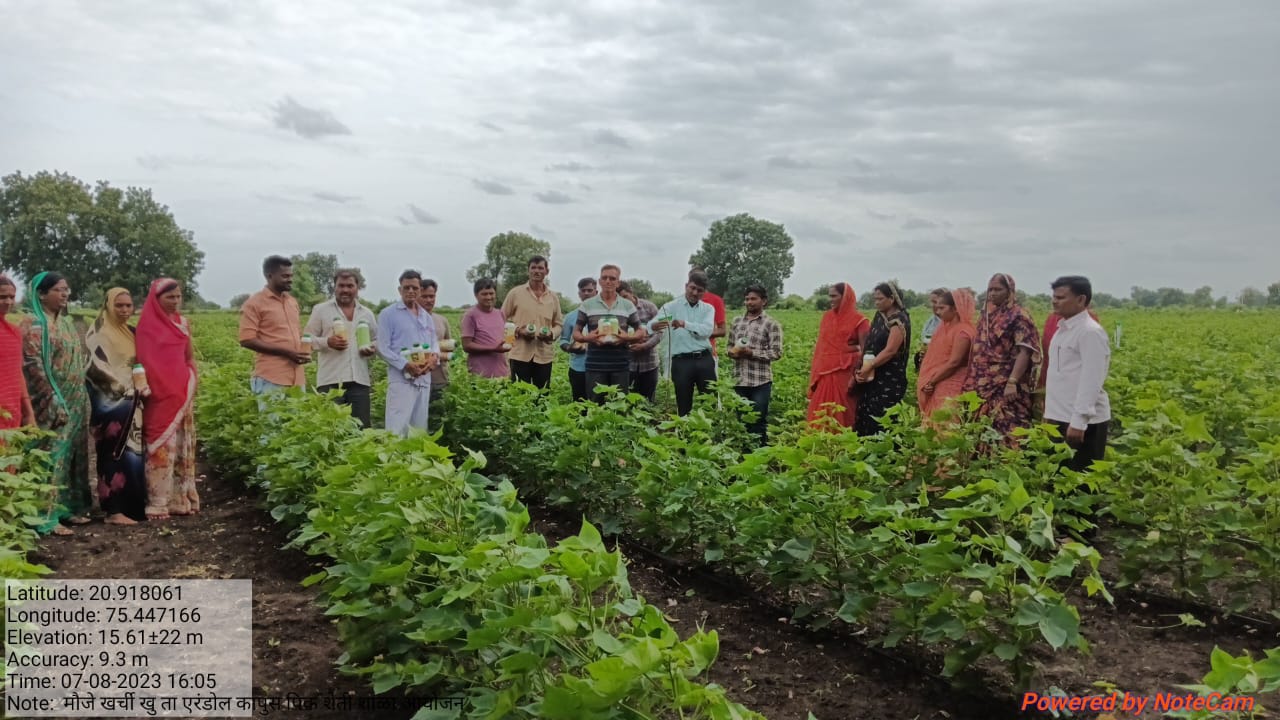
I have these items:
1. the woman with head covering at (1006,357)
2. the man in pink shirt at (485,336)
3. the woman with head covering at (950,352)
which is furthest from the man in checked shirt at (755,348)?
the man in pink shirt at (485,336)

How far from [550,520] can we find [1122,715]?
3.94m

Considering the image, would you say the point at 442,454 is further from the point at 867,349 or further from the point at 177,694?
the point at 867,349

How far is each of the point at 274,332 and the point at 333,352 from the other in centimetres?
54

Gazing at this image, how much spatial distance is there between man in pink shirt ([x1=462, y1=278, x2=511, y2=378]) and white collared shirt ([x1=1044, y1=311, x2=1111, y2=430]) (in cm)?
503

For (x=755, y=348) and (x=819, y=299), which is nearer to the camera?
(x=755, y=348)

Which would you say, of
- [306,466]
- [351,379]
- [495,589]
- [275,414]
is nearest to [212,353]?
[351,379]

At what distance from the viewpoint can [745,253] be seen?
76188 mm

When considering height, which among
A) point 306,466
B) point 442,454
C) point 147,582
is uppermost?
point 442,454

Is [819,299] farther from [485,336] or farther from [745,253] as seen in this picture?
[485,336]

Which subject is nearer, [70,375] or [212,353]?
[70,375]

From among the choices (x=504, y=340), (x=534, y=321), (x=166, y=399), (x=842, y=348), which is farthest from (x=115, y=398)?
(x=842, y=348)

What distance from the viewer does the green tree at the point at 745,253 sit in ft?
241

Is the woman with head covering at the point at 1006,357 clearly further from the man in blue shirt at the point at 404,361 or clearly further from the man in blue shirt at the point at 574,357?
Result: the man in blue shirt at the point at 404,361

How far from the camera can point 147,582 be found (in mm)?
4984
